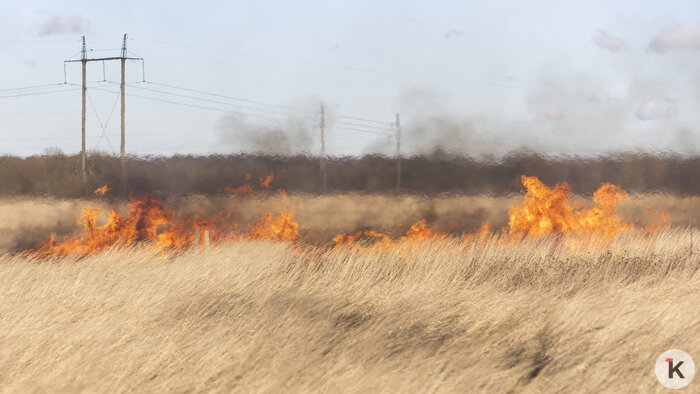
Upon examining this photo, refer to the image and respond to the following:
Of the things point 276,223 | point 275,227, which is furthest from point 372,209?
point 275,227

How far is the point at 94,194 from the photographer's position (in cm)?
2661

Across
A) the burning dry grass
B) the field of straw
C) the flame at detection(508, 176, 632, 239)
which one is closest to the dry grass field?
the flame at detection(508, 176, 632, 239)

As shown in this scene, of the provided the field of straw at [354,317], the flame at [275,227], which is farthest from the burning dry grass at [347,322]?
the flame at [275,227]

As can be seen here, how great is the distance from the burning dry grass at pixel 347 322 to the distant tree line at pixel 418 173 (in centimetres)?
503

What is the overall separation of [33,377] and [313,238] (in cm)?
1677

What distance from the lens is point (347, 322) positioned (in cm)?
1207

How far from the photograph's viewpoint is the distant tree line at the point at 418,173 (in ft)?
75.2

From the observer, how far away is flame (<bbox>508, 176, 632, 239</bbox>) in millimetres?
24797

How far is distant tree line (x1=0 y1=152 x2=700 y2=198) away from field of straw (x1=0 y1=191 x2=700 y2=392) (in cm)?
328

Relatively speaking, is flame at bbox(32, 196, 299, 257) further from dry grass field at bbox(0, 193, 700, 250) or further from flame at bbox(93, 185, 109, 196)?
flame at bbox(93, 185, 109, 196)

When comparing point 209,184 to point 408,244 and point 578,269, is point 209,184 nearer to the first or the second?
point 408,244

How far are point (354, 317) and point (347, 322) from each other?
0.43 meters

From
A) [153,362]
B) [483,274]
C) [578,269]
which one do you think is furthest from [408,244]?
[153,362]

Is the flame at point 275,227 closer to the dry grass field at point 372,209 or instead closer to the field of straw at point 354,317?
the dry grass field at point 372,209
